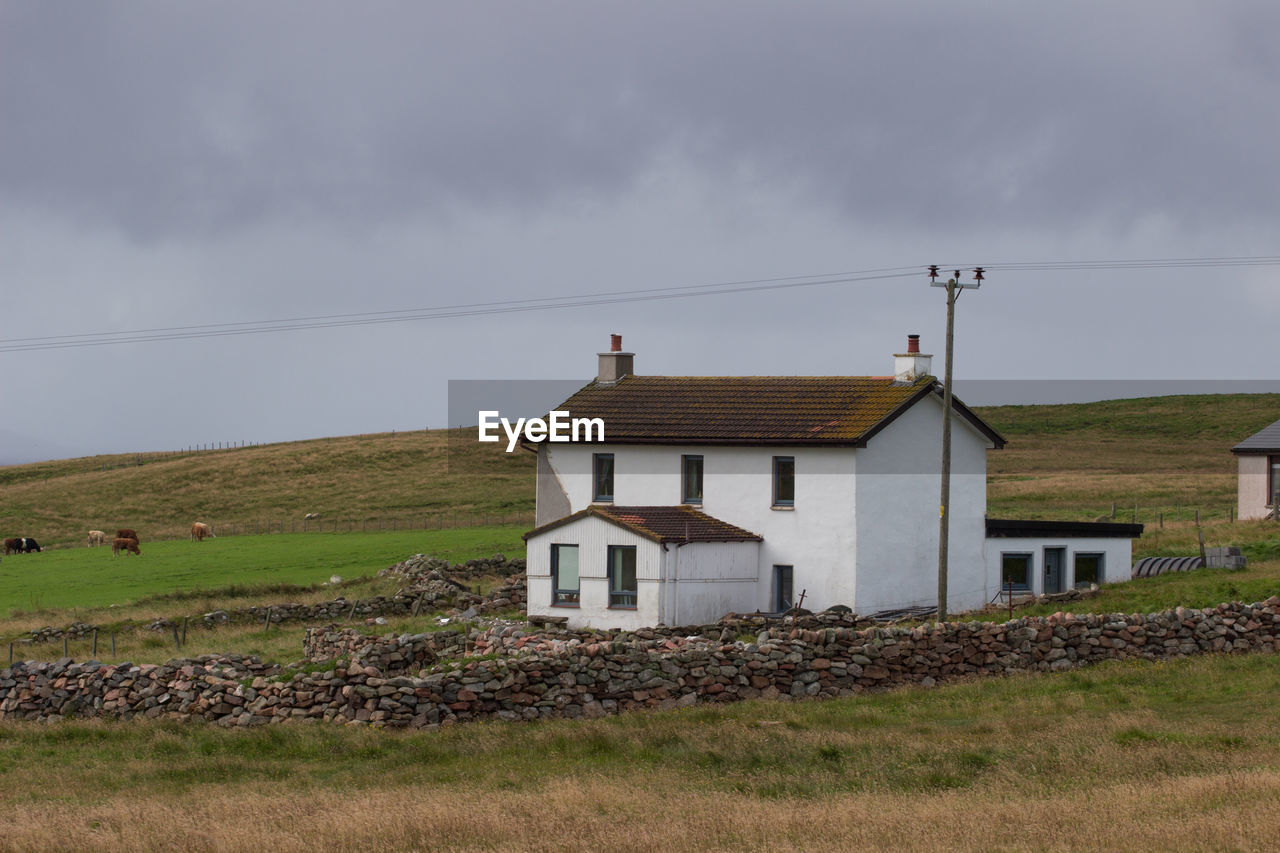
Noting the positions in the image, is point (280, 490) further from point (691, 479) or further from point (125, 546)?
point (691, 479)

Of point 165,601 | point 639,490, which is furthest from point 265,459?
point 639,490

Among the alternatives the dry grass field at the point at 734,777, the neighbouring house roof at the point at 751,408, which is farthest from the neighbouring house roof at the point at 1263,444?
the dry grass field at the point at 734,777

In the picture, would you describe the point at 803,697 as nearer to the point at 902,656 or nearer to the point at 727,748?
the point at 902,656

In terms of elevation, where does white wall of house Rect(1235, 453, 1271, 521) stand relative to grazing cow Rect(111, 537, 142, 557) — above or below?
above

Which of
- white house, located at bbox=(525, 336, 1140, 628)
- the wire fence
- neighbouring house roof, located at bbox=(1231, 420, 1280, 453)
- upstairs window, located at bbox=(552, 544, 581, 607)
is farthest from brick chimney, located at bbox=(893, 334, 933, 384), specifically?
the wire fence

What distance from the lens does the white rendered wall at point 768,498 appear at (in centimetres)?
3966

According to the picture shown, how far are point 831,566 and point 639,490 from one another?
6.72 metres

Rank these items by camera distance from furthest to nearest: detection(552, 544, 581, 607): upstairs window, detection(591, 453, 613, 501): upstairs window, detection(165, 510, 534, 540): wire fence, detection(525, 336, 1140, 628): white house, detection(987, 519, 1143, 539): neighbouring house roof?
detection(165, 510, 534, 540): wire fence → detection(591, 453, 613, 501): upstairs window → detection(987, 519, 1143, 539): neighbouring house roof → detection(552, 544, 581, 607): upstairs window → detection(525, 336, 1140, 628): white house

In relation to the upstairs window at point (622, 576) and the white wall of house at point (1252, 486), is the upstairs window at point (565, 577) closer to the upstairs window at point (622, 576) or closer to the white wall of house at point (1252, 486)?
the upstairs window at point (622, 576)

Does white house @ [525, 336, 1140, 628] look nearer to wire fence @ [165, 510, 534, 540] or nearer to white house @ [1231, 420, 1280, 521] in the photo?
white house @ [1231, 420, 1280, 521]

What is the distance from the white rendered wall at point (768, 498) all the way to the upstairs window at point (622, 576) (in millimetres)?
3535

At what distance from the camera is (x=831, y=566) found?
39688mm

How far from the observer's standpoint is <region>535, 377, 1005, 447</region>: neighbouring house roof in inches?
1601

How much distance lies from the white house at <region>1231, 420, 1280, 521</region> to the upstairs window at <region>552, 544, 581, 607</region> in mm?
35209
